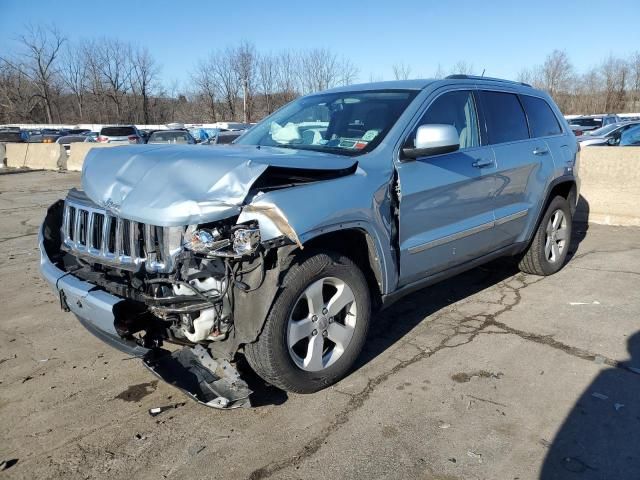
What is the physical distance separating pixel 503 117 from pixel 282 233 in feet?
9.35

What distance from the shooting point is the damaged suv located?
2.74 metres

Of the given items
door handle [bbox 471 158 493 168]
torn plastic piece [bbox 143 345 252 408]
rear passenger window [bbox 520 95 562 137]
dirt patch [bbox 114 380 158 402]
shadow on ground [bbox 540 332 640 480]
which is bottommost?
shadow on ground [bbox 540 332 640 480]

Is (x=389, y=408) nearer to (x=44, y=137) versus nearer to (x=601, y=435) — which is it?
(x=601, y=435)

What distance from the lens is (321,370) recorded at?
3.18 meters

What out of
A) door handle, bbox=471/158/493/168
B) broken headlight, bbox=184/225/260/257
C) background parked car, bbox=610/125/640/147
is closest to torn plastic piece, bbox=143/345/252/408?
broken headlight, bbox=184/225/260/257

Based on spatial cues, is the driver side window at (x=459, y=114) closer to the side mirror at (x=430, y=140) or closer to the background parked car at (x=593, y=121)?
the side mirror at (x=430, y=140)

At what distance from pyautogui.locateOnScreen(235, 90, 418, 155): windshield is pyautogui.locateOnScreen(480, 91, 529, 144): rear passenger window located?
0.94m

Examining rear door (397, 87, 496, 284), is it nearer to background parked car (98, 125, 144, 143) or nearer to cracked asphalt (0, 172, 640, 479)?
cracked asphalt (0, 172, 640, 479)

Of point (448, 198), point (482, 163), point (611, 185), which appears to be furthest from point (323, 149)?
point (611, 185)

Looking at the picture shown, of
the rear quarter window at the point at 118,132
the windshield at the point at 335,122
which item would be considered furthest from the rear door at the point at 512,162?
the rear quarter window at the point at 118,132

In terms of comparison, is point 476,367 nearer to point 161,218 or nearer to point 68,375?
point 161,218

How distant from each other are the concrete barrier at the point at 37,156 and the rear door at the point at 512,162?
65.7 ft

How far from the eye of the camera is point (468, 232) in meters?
4.07

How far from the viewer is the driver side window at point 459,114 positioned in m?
3.92
